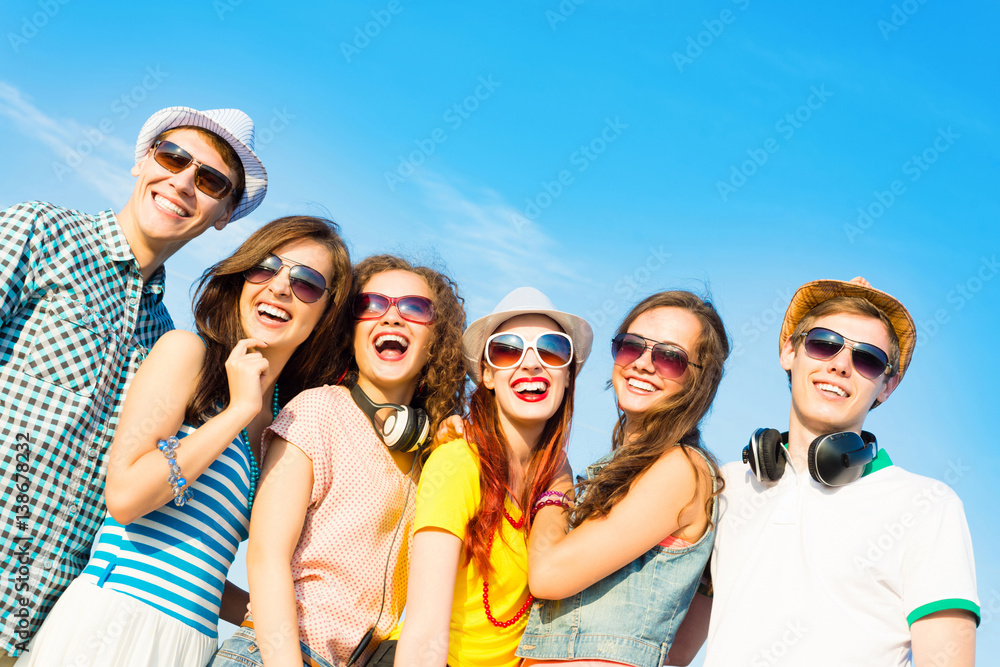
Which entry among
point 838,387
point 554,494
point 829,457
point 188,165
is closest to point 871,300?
point 838,387

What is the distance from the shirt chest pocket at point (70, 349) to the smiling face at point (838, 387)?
4.56 m

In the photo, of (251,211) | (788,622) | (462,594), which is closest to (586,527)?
(462,594)

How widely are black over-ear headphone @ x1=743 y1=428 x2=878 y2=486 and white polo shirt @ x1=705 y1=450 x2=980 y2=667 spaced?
159mm

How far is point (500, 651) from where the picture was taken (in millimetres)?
4652

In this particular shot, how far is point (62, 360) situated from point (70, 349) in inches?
3.2

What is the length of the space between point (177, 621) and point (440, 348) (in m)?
2.47

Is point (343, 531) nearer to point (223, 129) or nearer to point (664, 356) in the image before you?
point (664, 356)

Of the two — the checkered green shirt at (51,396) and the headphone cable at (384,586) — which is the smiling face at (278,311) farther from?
the headphone cable at (384,586)

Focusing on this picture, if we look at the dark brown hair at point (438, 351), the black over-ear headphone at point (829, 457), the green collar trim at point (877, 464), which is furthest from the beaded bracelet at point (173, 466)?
the green collar trim at point (877, 464)

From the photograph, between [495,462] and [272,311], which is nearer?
[495,462]

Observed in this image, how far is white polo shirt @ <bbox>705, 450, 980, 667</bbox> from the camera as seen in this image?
4.25m

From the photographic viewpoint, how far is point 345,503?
4621 millimetres

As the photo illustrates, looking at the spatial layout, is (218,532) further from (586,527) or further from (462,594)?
(586,527)

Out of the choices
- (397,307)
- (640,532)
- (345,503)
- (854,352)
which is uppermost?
(854,352)
